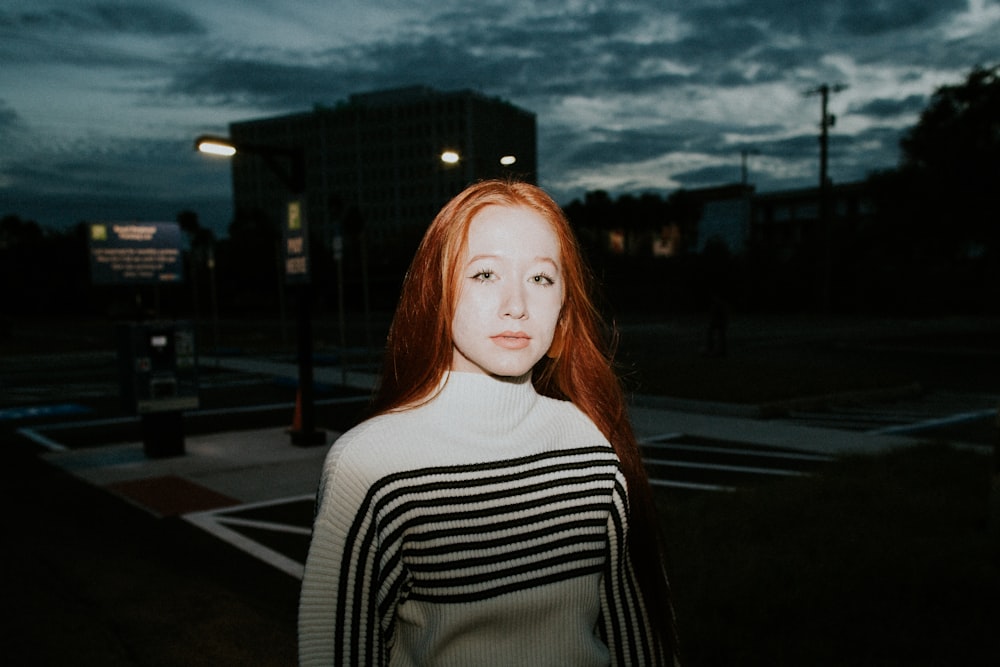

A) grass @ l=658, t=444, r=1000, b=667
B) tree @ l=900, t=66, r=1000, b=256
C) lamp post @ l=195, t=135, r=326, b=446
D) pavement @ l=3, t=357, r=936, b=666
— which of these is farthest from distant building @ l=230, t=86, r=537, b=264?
grass @ l=658, t=444, r=1000, b=667

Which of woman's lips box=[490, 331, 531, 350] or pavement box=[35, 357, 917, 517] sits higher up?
woman's lips box=[490, 331, 531, 350]

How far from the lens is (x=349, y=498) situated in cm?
154

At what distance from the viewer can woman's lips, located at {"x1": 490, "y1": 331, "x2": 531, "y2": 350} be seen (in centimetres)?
166

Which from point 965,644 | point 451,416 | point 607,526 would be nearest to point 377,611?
point 451,416

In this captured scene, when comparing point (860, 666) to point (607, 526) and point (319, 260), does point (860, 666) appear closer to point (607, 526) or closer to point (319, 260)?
point (607, 526)

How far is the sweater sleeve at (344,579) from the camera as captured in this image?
1.53 metres

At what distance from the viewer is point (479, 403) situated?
5.41 feet

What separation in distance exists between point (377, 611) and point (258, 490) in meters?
6.36

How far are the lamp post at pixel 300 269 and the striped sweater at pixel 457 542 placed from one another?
761 cm

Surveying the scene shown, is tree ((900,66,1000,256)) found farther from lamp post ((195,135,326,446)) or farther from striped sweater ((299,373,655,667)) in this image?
striped sweater ((299,373,655,667))

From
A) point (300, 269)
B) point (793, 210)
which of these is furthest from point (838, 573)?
point (793, 210)

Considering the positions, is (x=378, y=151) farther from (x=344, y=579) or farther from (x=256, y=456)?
(x=344, y=579)

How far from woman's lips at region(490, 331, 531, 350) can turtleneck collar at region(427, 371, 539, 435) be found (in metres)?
0.08

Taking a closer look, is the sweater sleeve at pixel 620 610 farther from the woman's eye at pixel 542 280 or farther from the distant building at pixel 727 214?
the distant building at pixel 727 214
